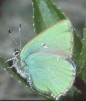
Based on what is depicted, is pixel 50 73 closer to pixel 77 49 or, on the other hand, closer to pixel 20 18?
pixel 77 49

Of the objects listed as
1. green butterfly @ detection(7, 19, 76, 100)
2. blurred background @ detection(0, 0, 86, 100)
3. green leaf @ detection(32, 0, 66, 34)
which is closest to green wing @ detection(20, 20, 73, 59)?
green butterfly @ detection(7, 19, 76, 100)

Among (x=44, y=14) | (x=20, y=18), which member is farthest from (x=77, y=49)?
(x=20, y=18)

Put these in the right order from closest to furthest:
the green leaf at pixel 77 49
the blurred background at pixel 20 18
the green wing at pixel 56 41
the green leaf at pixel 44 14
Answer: the green wing at pixel 56 41, the green leaf at pixel 77 49, the green leaf at pixel 44 14, the blurred background at pixel 20 18

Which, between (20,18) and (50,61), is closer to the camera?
(50,61)

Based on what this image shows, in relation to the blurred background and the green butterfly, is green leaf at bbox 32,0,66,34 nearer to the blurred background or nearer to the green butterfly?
the green butterfly

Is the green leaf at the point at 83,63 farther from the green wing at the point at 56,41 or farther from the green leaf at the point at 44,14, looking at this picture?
the green leaf at the point at 44,14

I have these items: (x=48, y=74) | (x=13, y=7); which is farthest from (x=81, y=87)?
(x=13, y=7)

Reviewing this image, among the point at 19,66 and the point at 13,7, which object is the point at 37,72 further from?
the point at 13,7

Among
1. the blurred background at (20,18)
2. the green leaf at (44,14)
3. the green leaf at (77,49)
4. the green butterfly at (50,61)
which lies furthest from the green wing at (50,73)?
the blurred background at (20,18)
